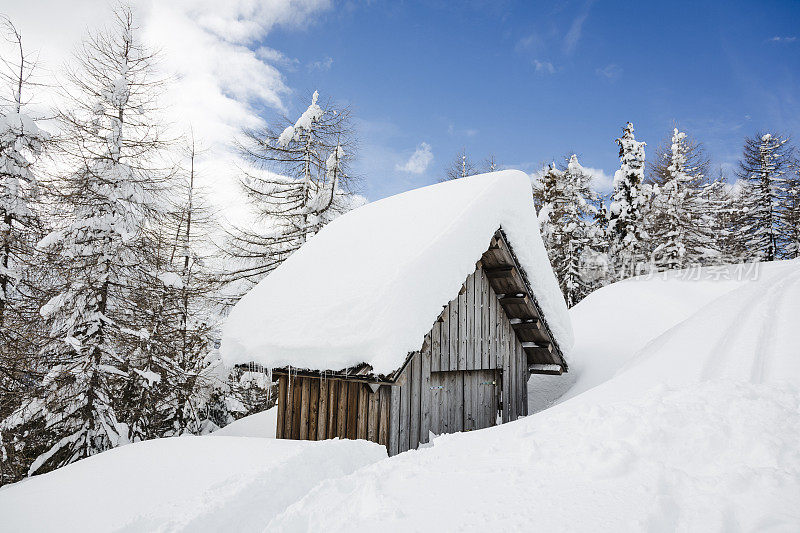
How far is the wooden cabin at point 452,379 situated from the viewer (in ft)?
20.3

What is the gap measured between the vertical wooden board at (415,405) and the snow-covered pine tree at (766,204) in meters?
30.7

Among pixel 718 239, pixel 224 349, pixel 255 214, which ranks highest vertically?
pixel 718 239

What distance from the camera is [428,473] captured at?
116 inches

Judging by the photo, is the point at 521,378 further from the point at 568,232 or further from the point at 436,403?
the point at 568,232

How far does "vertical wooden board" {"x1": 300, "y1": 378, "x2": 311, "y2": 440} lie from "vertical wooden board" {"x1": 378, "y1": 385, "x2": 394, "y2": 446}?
1.60 meters

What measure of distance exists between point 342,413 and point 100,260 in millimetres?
6206

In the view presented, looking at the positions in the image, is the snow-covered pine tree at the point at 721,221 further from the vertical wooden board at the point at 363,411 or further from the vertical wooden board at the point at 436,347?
the vertical wooden board at the point at 363,411

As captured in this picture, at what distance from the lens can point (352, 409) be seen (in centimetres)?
642

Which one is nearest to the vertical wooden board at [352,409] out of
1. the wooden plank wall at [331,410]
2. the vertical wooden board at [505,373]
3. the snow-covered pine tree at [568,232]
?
the wooden plank wall at [331,410]

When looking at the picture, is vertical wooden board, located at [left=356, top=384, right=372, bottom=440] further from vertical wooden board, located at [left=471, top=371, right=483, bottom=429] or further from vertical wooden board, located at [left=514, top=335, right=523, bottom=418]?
vertical wooden board, located at [left=514, top=335, right=523, bottom=418]

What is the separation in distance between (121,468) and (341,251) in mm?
4751

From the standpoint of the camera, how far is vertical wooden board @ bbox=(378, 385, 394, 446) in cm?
605

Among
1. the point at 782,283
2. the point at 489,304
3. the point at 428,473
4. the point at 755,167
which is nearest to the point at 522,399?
the point at 489,304

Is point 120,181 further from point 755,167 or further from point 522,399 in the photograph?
point 755,167
